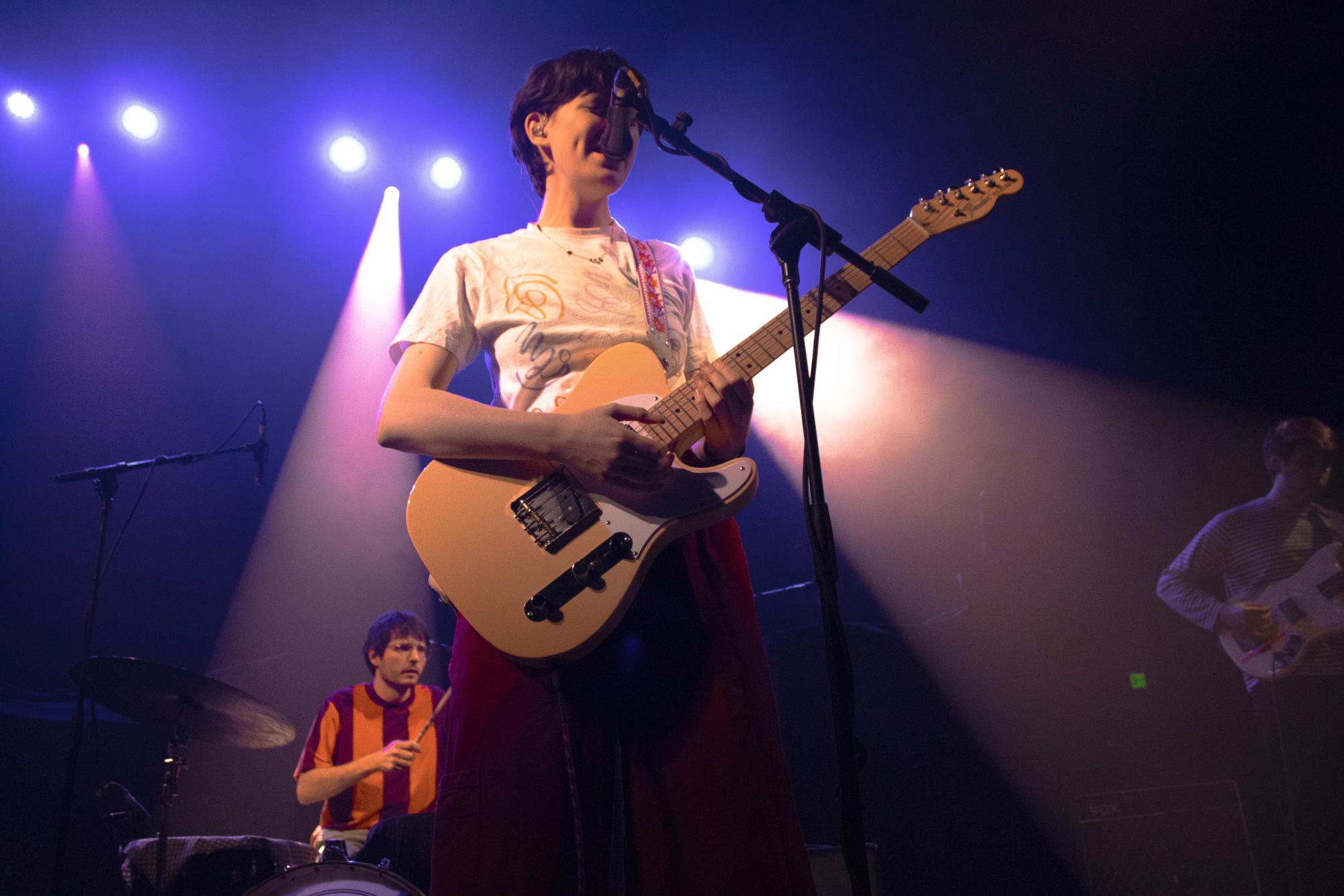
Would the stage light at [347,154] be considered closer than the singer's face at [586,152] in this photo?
No

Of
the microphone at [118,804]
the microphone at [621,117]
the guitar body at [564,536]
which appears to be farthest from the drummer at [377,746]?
the microphone at [621,117]

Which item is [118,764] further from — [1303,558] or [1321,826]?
[1303,558]

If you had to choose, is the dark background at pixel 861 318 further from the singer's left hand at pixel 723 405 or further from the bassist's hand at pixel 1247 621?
the singer's left hand at pixel 723 405

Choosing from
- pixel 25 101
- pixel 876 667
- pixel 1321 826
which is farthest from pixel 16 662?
pixel 1321 826

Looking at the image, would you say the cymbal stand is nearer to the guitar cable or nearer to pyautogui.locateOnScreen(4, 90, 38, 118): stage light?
the guitar cable

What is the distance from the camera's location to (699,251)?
6.55 m

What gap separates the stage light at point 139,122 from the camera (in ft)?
17.8

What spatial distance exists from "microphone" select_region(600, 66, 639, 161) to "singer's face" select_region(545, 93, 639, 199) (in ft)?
0.75

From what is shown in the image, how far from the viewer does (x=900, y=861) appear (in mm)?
4336

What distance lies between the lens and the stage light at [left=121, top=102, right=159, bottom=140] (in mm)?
5426

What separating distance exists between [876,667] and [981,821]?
3.15 ft

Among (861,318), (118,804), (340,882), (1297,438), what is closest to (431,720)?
(340,882)

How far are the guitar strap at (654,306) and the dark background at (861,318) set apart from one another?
334cm

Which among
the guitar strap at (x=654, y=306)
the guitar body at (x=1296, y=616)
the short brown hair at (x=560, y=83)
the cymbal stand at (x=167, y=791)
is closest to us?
the guitar strap at (x=654, y=306)
